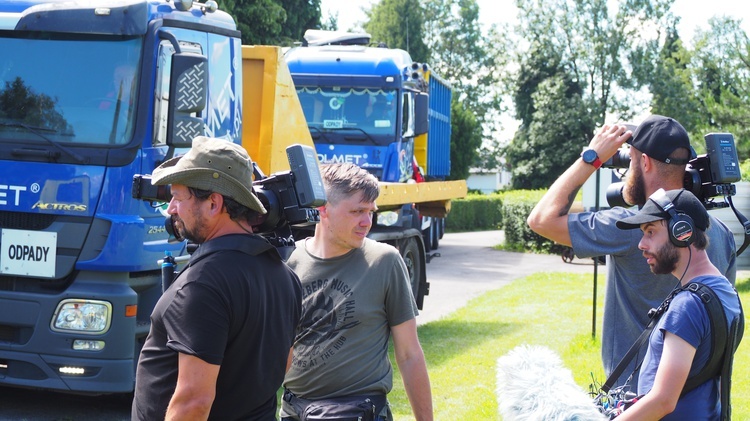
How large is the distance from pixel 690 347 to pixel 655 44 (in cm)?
5565

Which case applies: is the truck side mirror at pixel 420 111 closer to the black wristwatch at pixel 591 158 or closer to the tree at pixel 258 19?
the tree at pixel 258 19

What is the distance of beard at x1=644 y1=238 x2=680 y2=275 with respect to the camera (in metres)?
3.13

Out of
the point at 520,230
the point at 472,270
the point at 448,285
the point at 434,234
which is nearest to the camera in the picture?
the point at 448,285

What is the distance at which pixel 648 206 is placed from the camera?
10.5 ft

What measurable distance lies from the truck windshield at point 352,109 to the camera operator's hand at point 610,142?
31.9 feet

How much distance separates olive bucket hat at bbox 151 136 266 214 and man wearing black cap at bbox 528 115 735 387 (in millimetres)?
1322

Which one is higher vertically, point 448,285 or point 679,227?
point 679,227

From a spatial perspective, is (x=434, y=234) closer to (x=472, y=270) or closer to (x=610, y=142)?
(x=472, y=270)

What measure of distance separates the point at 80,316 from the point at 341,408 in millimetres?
3291

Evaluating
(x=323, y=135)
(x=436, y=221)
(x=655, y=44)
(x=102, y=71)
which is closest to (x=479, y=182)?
(x=655, y=44)

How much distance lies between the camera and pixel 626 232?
3.59 metres

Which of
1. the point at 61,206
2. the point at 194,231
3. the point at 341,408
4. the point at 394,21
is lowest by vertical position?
Result: the point at 341,408

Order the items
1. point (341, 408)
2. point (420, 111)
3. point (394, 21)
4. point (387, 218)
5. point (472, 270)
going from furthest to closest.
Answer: point (394, 21)
point (472, 270)
point (420, 111)
point (387, 218)
point (341, 408)

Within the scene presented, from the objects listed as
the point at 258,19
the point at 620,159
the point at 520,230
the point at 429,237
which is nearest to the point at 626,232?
the point at 620,159
